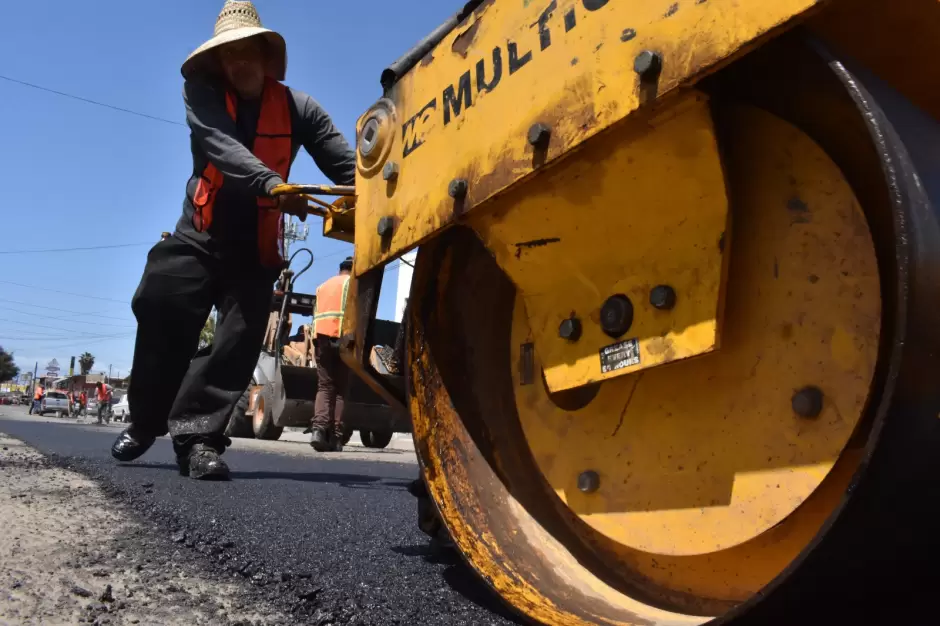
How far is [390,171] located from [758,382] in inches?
30.6

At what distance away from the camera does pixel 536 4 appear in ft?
3.69

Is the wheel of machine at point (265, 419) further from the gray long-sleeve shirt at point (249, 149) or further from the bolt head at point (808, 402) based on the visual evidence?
the bolt head at point (808, 402)

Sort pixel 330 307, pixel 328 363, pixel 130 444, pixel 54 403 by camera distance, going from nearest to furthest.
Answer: pixel 130 444
pixel 330 307
pixel 328 363
pixel 54 403

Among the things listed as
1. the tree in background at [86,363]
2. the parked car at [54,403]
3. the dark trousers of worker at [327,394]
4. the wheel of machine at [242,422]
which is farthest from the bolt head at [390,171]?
the tree in background at [86,363]

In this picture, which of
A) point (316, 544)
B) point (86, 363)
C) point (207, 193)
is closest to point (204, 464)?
point (207, 193)

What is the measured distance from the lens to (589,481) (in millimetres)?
1279

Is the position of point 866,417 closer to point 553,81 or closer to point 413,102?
point 553,81

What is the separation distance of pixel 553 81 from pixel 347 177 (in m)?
2.11

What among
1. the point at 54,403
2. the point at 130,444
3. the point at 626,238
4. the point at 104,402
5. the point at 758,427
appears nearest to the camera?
the point at 758,427

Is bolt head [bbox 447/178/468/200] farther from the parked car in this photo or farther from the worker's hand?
the parked car

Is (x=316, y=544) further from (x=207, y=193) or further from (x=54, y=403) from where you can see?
(x=54, y=403)

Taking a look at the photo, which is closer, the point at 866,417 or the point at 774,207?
the point at 866,417

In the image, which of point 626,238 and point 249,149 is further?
point 249,149

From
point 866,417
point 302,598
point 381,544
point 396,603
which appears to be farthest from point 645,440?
point 381,544
